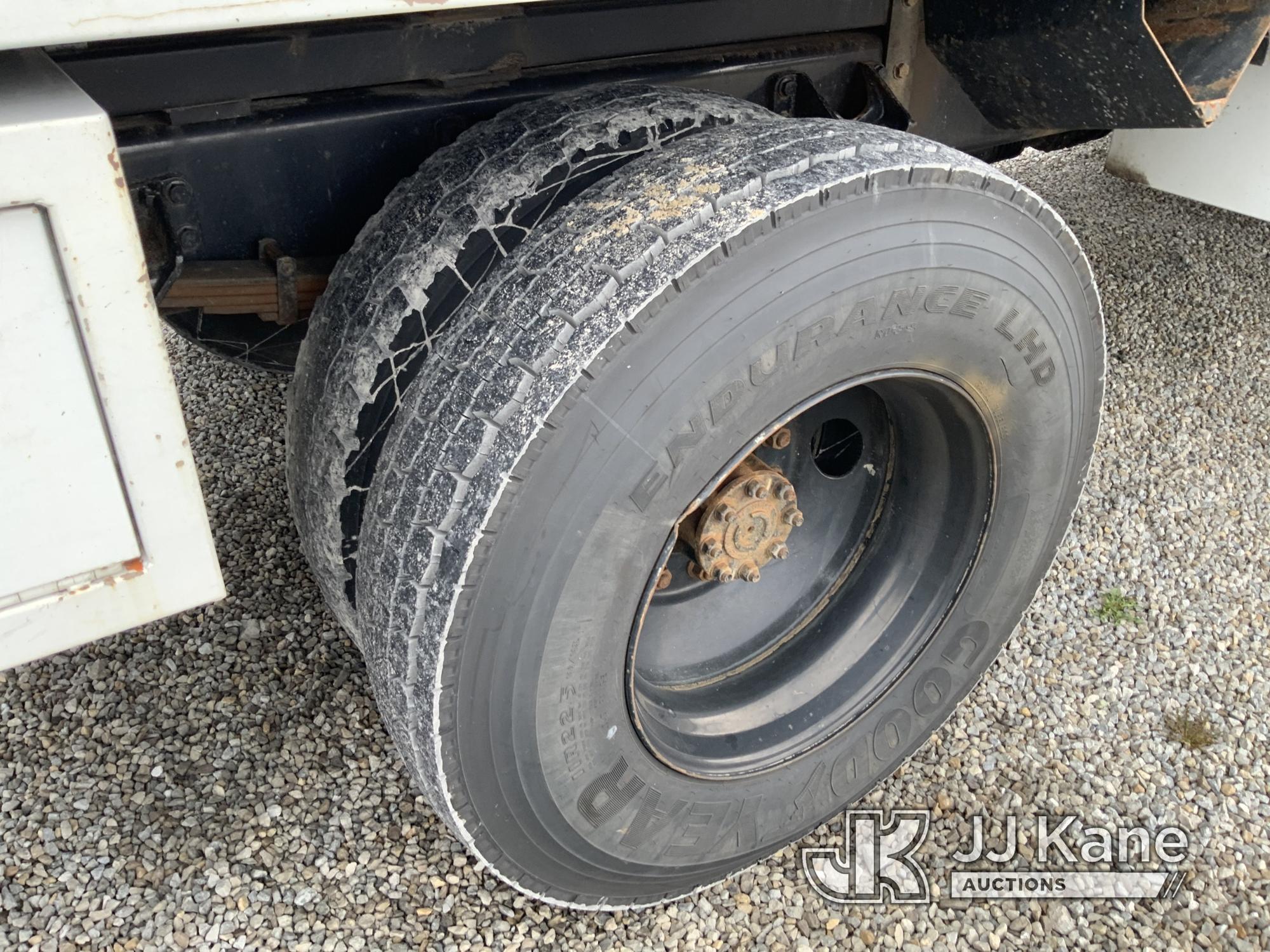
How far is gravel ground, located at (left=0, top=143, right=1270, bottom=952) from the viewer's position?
1810 mm

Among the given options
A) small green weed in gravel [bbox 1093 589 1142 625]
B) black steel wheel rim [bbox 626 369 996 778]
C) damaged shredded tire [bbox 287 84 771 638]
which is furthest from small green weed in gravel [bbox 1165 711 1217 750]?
damaged shredded tire [bbox 287 84 771 638]

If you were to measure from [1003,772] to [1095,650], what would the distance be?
0.49 meters

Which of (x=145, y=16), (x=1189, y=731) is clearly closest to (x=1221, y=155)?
(x=1189, y=731)

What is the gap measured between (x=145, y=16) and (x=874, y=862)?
5.94ft

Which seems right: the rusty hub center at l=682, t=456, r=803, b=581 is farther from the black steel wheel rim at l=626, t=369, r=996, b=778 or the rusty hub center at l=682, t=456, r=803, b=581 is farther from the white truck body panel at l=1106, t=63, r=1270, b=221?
the white truck body panel at l=1106, t=63, r=1270, b=221

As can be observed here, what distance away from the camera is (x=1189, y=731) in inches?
89.6

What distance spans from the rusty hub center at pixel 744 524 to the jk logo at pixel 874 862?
24.3 inches

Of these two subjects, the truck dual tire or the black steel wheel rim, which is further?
the black steel wheel rim

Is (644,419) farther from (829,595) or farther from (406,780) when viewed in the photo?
(406,780)

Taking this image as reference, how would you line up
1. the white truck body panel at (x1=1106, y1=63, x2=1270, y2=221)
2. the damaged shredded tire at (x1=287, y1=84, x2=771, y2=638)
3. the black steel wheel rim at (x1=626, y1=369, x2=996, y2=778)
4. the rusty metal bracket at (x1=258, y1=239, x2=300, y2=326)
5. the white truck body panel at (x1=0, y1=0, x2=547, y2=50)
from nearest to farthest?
1. the white truck body panel at (x1=0, y1=0, x2=547, y2=50)
2. the damaged shredded tire at (x1=287, y1=84, x2=771, y2=638)
3. the rusty metal bracket at (x1=258, y1=239, x2=300, y2=326)
4. the black steel wheel rim at (x1=626, y1=369, x2=996, y2=778)
5. the white truck body panel at (x1=1106, y1=63, x2=1270, y2=221)

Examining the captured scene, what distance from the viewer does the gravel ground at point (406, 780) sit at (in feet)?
5.94

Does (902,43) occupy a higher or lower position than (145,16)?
lower

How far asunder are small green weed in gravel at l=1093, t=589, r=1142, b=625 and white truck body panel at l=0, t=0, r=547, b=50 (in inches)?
88.1

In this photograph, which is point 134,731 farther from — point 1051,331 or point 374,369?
point 1051,331
